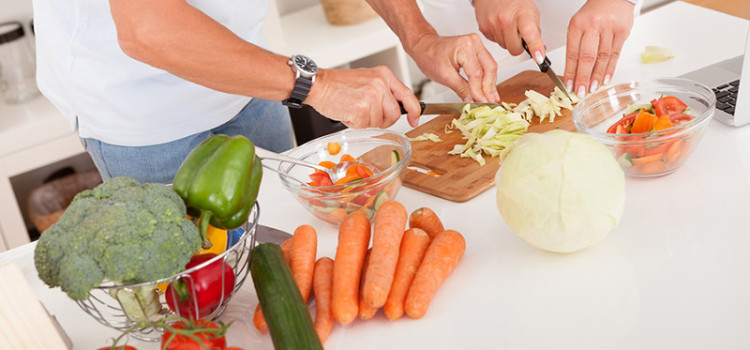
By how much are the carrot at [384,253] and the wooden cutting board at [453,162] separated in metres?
0.22

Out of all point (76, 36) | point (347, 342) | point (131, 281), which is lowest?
point (347, 342)

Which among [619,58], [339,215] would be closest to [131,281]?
[339,215]

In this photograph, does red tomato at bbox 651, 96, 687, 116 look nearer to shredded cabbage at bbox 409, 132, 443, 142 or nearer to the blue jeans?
shredded cabbage at bbox 409, 132, 443, 142

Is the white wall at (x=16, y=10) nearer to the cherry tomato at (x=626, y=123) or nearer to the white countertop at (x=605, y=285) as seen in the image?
the white countertop at (x=605, y=285)

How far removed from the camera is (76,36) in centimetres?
155

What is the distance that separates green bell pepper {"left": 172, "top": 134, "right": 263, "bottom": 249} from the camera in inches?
42.8

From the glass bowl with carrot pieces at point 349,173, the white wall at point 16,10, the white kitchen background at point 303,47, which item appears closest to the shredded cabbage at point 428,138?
the glass bowl with carrot pieces at point 349,173

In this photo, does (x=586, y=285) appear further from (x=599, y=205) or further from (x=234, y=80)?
(x=234, y=80)

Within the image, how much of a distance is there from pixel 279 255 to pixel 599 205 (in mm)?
470

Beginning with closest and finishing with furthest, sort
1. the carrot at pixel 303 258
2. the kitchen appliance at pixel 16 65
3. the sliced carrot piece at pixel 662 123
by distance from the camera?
the carrot at pixel 303 258 < the sliced carrot piece at pixel 662 123 < the kitchen appliance at pixel 16 65

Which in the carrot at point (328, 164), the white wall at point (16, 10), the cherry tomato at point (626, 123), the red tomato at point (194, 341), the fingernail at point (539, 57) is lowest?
the white wall at point (16, 10)

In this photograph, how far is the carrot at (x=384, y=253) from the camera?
40.9 inches

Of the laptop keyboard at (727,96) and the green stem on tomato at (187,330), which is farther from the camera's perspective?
the laptop keyboard at (727,96)

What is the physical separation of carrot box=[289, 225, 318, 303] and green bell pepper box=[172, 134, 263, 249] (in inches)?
3.6
